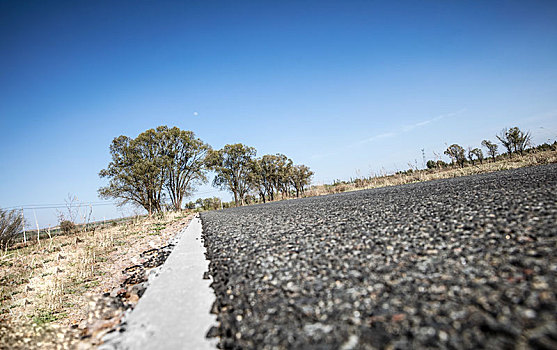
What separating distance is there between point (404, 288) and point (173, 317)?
1.73 meters

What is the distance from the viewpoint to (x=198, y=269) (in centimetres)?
300

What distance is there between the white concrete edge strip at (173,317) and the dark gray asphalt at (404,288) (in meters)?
0.12

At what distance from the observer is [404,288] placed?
1.69 meters

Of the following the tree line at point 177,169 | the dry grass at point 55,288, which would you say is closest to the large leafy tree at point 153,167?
the tree line at point 177,169

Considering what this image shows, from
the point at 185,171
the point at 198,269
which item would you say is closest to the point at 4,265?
the point at 198,269

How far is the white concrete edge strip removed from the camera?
158cm

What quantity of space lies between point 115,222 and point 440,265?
2140cm

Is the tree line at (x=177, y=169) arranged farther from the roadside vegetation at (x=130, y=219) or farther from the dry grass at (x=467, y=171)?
the dry grass at (x=467, y=171)

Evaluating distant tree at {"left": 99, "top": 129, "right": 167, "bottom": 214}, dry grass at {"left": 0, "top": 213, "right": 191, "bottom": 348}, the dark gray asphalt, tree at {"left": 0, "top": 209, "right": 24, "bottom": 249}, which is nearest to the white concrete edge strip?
the dark gray asphalt

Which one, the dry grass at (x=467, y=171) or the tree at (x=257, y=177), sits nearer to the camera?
the dry grass at (x=467, y=171)

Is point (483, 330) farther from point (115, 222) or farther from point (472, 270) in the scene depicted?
point (115, 222)

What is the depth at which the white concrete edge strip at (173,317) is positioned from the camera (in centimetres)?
158

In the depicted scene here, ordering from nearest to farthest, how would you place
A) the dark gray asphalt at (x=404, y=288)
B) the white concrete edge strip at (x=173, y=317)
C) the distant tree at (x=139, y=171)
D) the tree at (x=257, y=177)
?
the dark gray asphalt at (x=404, y=288) → the white concrete edge strip at (x=173, y=317) → the distant tree at (x=139, y=171) → the tree at (x=257, y=177)

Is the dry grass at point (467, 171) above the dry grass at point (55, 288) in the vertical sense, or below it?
above
